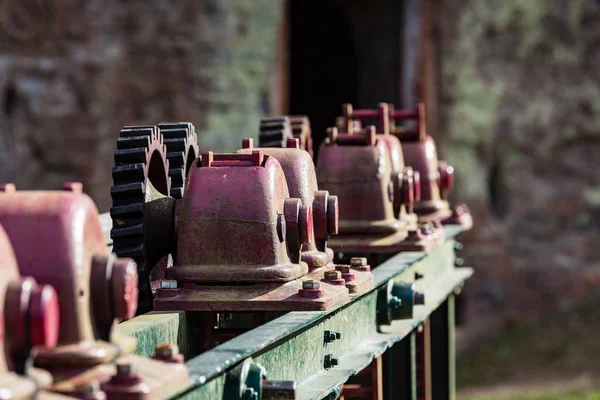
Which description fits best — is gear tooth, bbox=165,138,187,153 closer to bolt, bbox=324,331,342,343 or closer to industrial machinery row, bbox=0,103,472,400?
industrial machinery row, bbox=0,103,472,400

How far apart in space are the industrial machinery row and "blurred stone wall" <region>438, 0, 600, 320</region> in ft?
16.4

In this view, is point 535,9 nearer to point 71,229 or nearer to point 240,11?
point 240,11

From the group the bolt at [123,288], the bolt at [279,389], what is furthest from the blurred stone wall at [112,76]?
the bolt at [123,288]

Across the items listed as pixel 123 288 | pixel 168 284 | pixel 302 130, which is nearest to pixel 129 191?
pixel 168 284

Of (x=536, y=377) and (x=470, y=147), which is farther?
(x=470, y=147)

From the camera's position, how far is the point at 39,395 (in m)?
2.72

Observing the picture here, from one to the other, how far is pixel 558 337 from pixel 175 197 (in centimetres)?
743

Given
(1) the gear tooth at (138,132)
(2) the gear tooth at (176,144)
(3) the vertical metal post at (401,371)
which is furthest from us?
(3) the vertical metal post at (401,371)

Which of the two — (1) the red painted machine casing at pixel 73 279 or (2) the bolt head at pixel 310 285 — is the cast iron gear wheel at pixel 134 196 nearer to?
(2) the bolt head at pixel 310 285

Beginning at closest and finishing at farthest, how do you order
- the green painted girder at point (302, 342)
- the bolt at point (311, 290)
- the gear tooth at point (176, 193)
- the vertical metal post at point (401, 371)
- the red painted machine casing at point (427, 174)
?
1. the green painted girder at point (302, 342)
2. the bolt at point (311, 290)
3. the gear tooth at point (176, 193)
4. the vertical metal post at point (401, 371)
5. the red painted machine casing at point (427, 174)

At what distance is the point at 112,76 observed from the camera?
11.6 m

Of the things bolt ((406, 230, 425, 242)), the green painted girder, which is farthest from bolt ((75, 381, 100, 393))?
bolt ((406, 230, 425, 242))

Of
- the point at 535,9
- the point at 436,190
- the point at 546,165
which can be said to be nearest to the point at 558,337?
the point at 546,165

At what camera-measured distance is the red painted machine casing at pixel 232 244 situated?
4.29 metres
